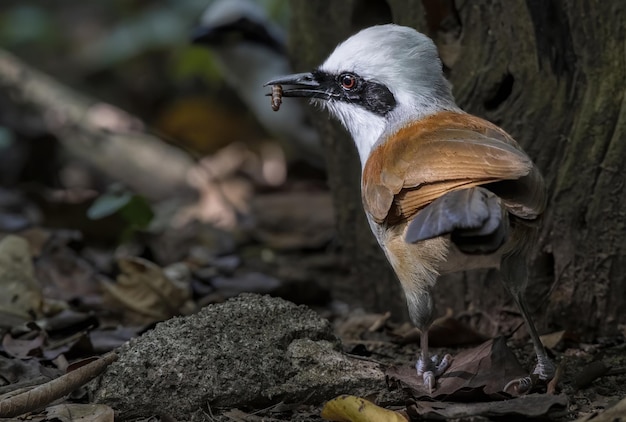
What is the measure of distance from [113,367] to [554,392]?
1651 mm

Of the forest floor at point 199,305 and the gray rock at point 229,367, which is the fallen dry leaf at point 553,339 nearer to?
the forest floor at point 199,305

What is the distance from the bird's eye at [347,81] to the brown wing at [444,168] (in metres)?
0.42

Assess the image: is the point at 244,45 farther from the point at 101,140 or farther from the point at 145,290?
the point at 145,290

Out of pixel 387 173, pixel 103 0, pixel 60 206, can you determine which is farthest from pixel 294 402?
pixel 103 0

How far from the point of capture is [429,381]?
3662 millimetres

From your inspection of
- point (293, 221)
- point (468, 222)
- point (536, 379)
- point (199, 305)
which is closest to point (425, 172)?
point (468, 222)

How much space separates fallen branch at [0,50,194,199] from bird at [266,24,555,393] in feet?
14.2

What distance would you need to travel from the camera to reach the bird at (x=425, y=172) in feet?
10.9

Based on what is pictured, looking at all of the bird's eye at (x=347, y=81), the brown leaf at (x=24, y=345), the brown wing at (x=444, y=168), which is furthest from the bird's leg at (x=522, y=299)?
the brown leaf at (x=24, y=345)

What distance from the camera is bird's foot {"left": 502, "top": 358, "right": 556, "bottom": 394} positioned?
361 centimetres

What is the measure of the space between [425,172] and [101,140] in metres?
5.78

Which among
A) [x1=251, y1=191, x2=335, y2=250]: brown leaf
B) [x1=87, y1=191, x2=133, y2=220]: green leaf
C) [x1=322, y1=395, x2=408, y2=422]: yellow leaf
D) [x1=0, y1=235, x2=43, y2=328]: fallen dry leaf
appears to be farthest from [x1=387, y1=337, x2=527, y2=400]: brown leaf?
[x1=251, y1=191, x2=335, y2=250]: brown leaf

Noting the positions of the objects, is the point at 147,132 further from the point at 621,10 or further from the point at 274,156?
the point at 621,10

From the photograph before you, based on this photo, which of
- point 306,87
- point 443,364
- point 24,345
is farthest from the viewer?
point 306,87
